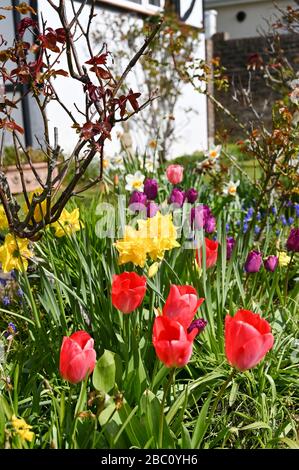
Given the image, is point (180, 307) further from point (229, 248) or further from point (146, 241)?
point (229, 248)

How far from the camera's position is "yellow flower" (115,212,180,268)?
1692mm

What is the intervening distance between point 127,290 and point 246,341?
32 centimetres

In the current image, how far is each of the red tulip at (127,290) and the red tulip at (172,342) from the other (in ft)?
0.64

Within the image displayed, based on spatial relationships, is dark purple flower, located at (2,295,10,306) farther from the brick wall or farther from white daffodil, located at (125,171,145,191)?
the brick wall

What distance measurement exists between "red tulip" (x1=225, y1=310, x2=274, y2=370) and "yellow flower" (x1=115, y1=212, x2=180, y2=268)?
434mm

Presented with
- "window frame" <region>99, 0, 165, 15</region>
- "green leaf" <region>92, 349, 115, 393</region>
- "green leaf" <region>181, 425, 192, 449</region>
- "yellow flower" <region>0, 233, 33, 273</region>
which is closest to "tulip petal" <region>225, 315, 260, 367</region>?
"green leaf" <region>181, 425, 192, 449</region>

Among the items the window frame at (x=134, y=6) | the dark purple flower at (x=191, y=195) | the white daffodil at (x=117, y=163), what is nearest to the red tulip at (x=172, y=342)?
the dark purple flower at (x=191, y=195)

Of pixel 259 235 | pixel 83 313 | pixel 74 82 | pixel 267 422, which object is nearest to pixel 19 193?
pixel 74 82

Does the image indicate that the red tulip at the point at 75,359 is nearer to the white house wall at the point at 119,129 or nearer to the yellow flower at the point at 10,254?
the yellow flower at the point at 10,254

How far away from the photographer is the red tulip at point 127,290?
58.2 inches
